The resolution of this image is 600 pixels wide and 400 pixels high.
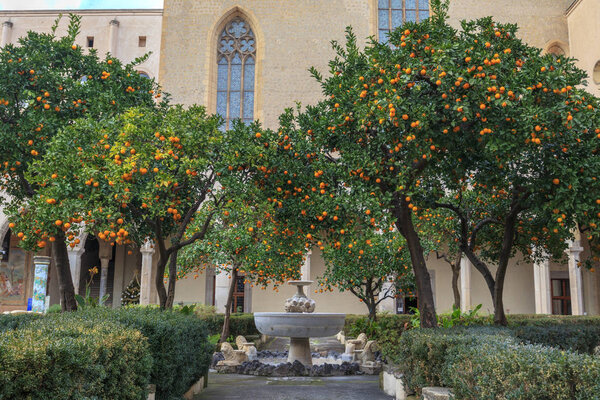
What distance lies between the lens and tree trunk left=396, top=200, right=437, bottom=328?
23.6 ft

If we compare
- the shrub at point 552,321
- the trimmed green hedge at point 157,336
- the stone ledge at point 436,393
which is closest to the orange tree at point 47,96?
the trimmed green hedge at point 157,336

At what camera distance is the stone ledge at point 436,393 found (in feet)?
15.3

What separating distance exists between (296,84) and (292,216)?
1796cm

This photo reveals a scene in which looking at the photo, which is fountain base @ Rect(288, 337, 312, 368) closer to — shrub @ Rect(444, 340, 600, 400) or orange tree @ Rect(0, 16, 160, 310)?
orange tree @ Rect(0, 16, 160, 310)

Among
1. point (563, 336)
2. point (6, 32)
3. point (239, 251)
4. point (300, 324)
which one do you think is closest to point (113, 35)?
point (6, 32)

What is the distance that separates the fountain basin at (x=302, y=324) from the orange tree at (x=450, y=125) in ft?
8.12

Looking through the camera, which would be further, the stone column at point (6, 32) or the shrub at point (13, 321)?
the stone column at point (6, 32)

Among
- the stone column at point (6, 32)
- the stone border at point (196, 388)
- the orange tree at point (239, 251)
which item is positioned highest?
the stone column at point (6, 32)

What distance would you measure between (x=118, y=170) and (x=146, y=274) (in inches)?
669

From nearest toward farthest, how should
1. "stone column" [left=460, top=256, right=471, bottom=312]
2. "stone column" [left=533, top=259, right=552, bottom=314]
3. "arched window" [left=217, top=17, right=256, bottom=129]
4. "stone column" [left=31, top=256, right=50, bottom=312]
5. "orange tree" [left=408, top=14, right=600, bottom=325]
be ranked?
"orange tree" [left=408, top=14, right=600, bottom=325] < "stone column" [left=31, top=256, right=50, bottom=312] < "stone column" [left=533, top=259, right=552, bottom=314] < "stone column" [left=460, top=256, right=471, bottom=312] < "arched window" [left=217, top=17, right=256, bottom=129]

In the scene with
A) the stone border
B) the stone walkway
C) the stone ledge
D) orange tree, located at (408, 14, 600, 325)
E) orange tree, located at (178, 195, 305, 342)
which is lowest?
the stone walkway

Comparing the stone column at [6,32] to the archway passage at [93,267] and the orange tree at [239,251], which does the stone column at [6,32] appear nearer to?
the archway passage at [93,267]

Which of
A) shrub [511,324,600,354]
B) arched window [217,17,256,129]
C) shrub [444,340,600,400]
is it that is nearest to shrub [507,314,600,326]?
shrub [511,324,600,354]

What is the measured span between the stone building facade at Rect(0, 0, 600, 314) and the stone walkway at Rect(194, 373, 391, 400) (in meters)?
14.5
